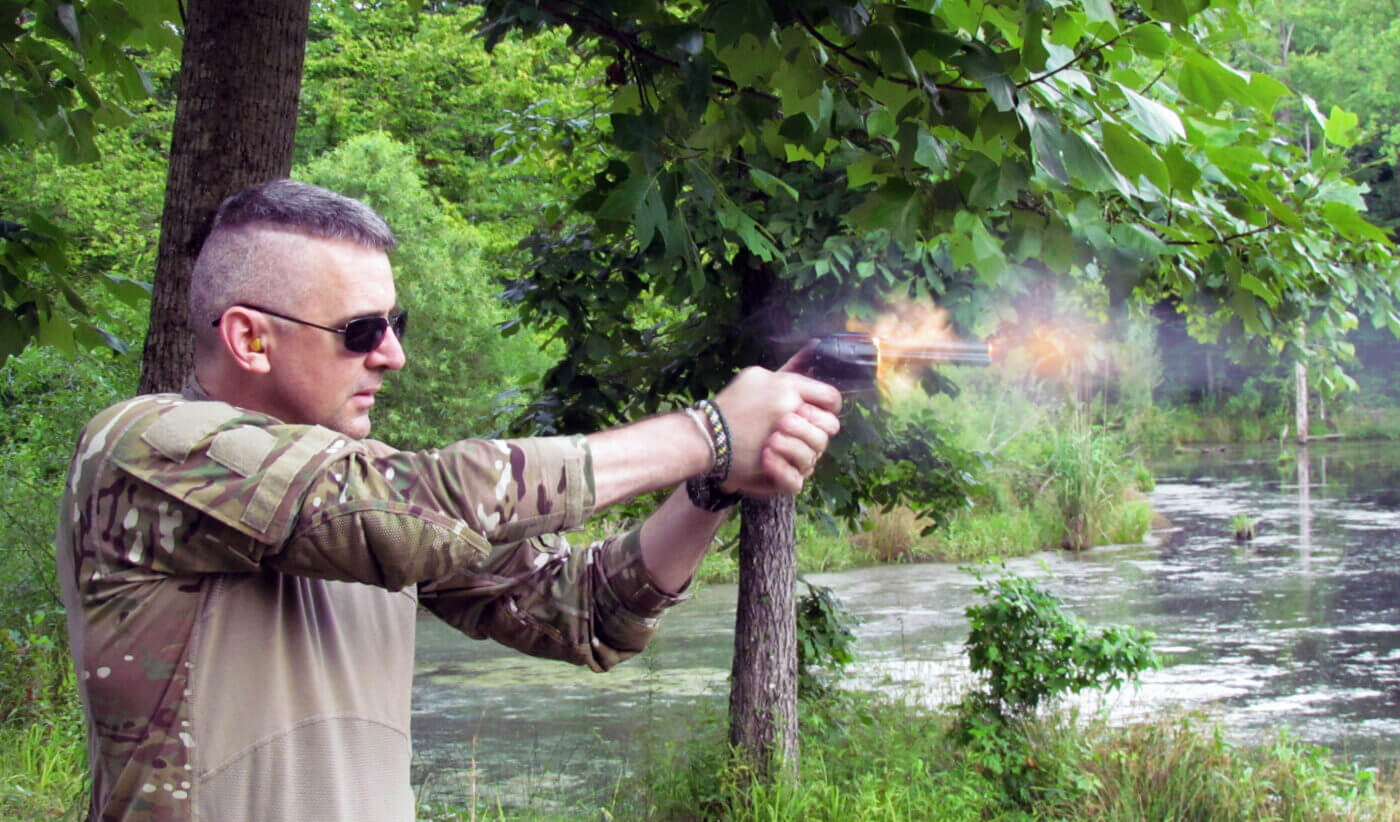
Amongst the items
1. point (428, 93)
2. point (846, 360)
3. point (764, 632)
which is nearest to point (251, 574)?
point (846, 360)

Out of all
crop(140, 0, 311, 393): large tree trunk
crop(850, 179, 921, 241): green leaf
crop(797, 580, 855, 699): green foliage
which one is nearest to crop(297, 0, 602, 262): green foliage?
crop(797, 580, 855, 699): green foliage

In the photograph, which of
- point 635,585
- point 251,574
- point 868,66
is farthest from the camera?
point 868,66

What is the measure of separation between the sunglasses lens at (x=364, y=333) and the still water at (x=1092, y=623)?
3.46 metres

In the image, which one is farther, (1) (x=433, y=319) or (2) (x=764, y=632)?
(1) (x=433, y=319)

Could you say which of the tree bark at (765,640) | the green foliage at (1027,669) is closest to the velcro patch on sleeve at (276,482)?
the tree bark at (765,640)

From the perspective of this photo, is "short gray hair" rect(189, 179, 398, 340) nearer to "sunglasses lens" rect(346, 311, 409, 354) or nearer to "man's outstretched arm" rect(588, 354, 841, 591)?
"sunglasses lens" rect(346, 311, 409, 354)

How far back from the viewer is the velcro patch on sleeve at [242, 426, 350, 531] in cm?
147

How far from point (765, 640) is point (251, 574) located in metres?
4.78

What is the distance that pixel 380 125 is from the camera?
72.3ft

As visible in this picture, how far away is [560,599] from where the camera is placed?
2.14m

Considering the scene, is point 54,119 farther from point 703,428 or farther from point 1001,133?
point 703,428

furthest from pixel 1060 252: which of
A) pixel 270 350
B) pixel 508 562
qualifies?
pixel 270 350

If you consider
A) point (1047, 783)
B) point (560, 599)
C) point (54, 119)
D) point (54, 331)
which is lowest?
point (1047, 783)

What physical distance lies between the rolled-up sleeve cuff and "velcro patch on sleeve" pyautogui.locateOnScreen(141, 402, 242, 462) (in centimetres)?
76
